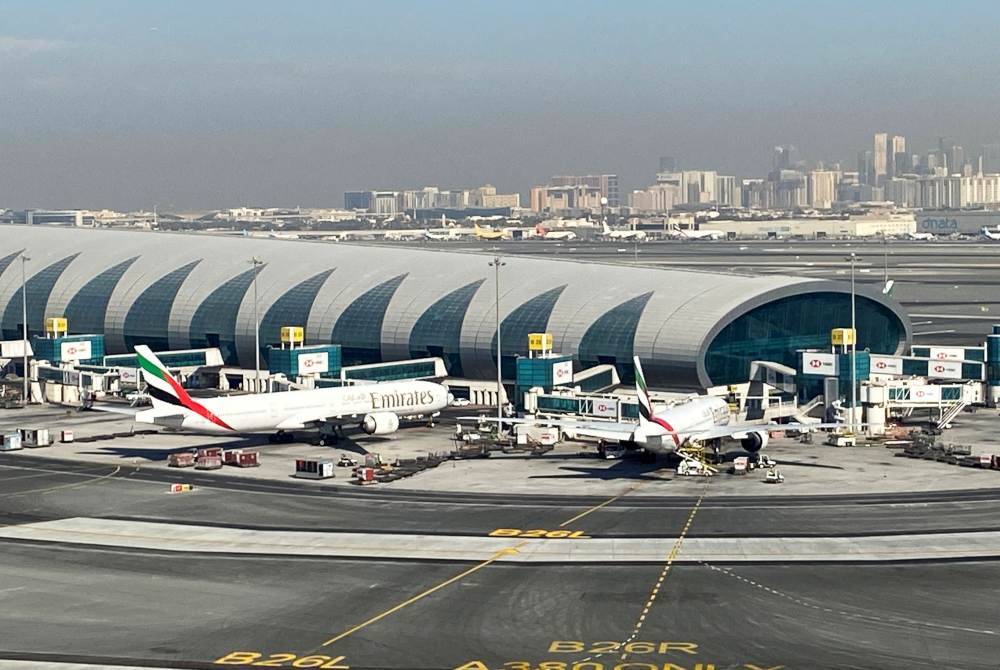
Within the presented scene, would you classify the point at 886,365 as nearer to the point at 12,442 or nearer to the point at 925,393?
the point at 925,393

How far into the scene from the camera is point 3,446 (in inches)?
4269

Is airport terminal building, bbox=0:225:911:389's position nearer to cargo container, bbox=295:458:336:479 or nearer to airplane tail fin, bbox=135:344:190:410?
cargo container, bbox=295:458:336:479

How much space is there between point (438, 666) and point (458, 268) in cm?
10043

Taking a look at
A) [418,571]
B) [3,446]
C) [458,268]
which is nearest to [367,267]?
[458,268]

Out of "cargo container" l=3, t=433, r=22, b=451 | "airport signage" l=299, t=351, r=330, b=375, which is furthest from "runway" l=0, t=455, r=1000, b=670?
"airport signage" l=299, t=351, r=330, b=375

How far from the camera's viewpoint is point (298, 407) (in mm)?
106250

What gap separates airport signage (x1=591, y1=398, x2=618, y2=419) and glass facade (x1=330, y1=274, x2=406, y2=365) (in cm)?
3361

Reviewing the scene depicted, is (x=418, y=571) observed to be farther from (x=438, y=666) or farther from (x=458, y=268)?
(x=458, y=268)

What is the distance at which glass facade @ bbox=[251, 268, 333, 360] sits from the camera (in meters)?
148

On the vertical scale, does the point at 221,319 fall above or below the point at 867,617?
above

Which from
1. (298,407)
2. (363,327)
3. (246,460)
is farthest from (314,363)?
(246,460)

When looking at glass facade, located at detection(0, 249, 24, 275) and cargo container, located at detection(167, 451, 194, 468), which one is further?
glass facade, located at detection(0, 249, 24, 275)

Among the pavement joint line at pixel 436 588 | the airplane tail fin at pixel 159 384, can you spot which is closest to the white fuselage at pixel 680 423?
the pavement joint line at pixel 436 588

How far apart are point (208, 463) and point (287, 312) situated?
172 feet
